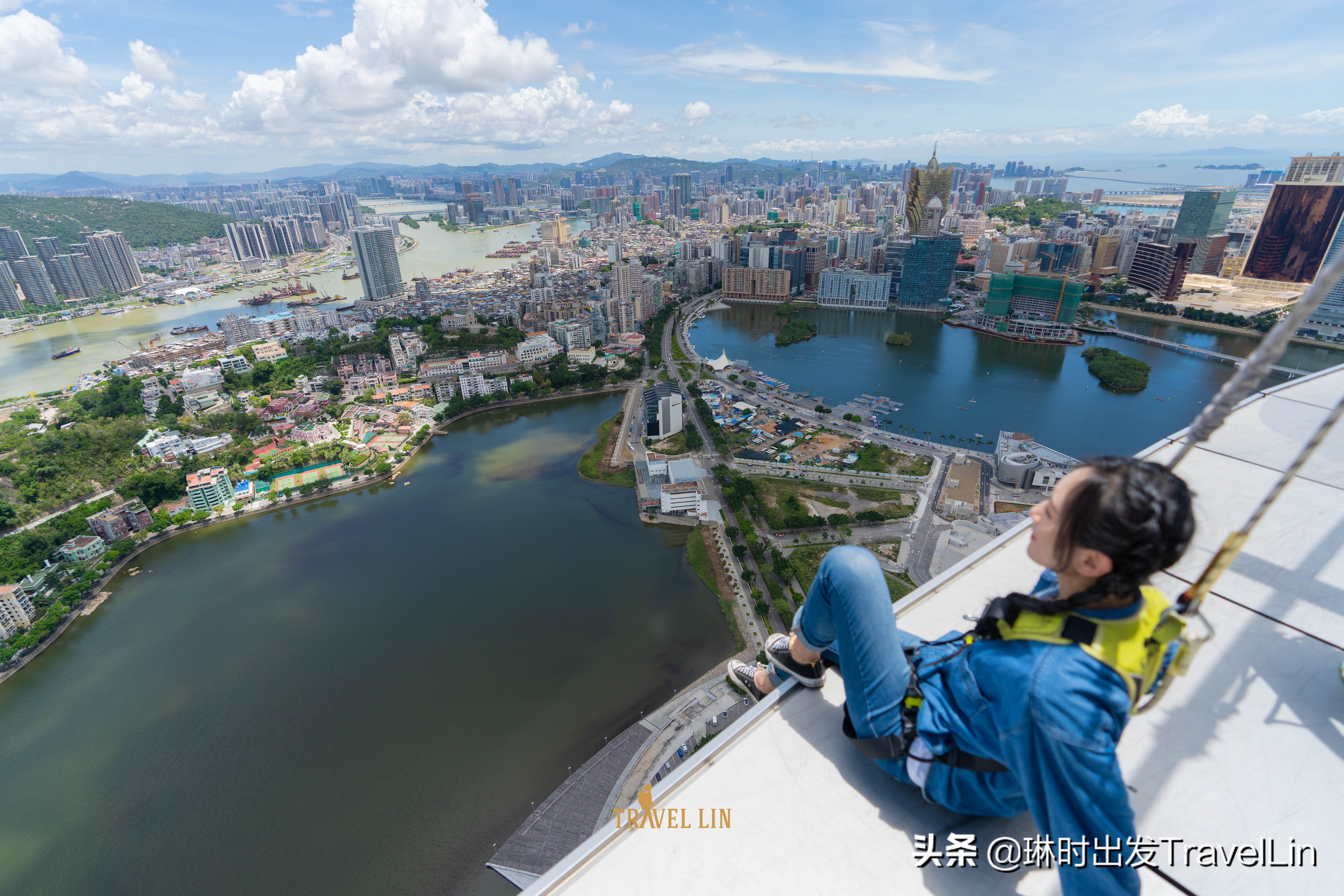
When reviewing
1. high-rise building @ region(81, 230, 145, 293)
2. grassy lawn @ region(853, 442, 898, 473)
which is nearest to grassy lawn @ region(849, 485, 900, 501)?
grassy lawn @ region(853, 442, 898, 473)

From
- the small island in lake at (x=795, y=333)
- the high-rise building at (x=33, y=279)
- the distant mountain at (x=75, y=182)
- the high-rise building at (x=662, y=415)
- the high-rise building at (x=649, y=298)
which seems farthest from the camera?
the distant mountain at (x=75, y=182)

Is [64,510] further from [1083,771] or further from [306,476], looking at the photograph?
[1083,771]

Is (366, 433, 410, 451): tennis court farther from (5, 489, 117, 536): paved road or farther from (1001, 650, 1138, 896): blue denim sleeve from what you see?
(1001, 650, 1138, 896): blue denim sleeve

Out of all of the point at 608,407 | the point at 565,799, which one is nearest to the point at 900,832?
the point at 565,799

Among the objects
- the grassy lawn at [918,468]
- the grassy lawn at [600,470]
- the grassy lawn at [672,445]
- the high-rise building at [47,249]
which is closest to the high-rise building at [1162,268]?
the grassy lawn at [918,468]

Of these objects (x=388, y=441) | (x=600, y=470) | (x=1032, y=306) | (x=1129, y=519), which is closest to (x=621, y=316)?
(x=388, y=441)

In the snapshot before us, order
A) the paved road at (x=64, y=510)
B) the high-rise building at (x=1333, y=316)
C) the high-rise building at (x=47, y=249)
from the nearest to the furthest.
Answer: the paved road at (x=64, y=510) < the high-rise building at (x=1333, y=316) < the high-rise building at (x=47, y=249)
